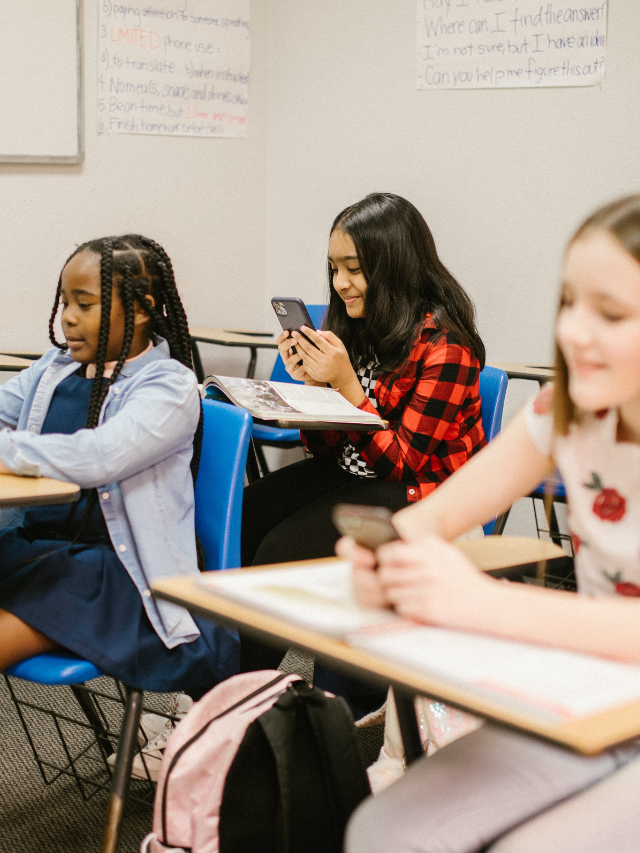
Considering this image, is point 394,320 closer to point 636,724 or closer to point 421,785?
point 421,785

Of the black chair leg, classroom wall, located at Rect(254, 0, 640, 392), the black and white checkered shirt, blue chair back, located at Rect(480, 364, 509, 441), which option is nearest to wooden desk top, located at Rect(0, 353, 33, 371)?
the black and white checkered shirt

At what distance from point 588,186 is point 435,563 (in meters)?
2.35

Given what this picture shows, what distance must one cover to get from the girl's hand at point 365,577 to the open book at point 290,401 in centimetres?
Answer: 75

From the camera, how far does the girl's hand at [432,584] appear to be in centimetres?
75

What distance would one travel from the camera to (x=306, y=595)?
825mm

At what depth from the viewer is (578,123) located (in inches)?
112

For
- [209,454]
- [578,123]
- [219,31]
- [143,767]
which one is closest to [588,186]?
[578,123]

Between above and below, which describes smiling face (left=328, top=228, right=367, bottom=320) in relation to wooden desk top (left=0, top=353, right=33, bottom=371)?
above

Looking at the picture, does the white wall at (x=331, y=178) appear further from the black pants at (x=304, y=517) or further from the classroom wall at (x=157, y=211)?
the black pants at (x=304, y=517)

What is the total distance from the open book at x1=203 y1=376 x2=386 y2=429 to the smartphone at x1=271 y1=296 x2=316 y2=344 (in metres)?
0.15

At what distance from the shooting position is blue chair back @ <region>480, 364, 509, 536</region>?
82.6 inches

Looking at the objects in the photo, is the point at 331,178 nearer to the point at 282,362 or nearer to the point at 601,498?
the point at 282,362

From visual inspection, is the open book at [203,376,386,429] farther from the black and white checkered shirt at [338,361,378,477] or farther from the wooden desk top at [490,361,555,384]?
the wooden desk top at [490,361,555,384]

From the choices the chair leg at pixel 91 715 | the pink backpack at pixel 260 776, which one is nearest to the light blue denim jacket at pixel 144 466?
the pink backpack at pixel 260 776
